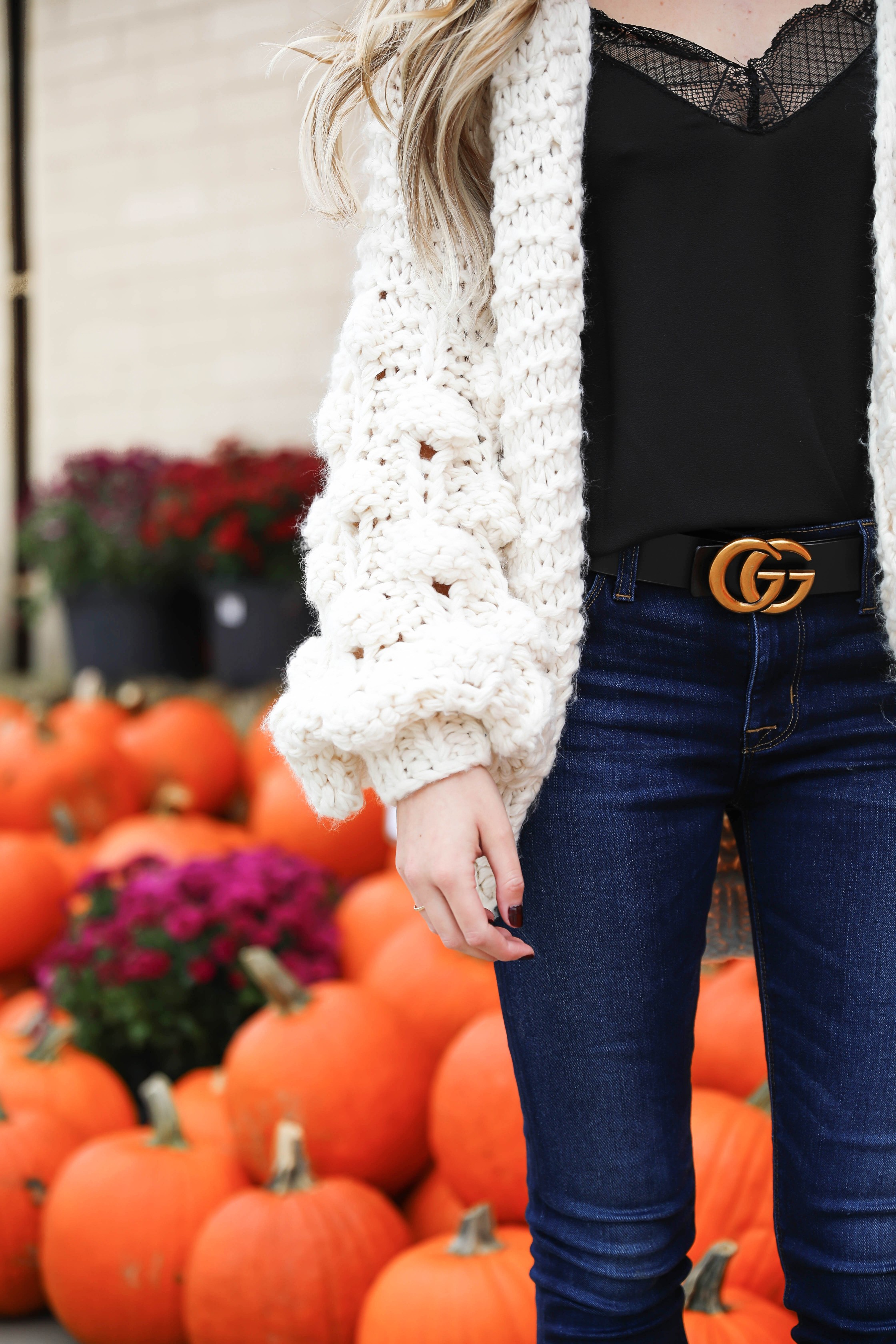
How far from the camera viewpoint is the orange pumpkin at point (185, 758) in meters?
3.01

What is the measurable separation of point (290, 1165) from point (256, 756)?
163 cm

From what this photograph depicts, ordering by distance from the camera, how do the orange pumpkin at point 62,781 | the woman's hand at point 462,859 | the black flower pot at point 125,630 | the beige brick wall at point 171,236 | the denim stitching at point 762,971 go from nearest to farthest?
the woman's hand at point 462,859 < the denim stitching at point 762,971 < the orange pumpkin at point 62,781 < the black flower pot at point 125,630 < the beige brick wall at point 171,236

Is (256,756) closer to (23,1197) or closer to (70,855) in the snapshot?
(70,855)

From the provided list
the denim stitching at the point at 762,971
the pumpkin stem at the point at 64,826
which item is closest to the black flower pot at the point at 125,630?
the pumpkin stem at the point at 64,826

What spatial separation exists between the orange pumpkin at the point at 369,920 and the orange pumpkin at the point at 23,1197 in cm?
54

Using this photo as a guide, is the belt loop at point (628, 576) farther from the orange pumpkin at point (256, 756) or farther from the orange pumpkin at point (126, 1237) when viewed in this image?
the orange pumpkin at point (256, 756)

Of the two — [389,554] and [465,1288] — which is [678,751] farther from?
[465,1288]

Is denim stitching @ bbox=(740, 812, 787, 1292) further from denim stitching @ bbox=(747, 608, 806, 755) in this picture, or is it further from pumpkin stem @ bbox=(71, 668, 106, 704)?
pumpkin stem @ bbox=(71, 668, 106, 704)

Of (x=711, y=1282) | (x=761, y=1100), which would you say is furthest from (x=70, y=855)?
(x=711, y=1282)

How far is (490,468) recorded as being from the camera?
0.92m

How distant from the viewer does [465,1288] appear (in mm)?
1344

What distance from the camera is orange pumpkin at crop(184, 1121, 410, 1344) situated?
146 cm

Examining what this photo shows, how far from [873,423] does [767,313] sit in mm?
111

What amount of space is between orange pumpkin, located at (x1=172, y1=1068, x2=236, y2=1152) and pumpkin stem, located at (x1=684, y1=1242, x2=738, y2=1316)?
70cm
